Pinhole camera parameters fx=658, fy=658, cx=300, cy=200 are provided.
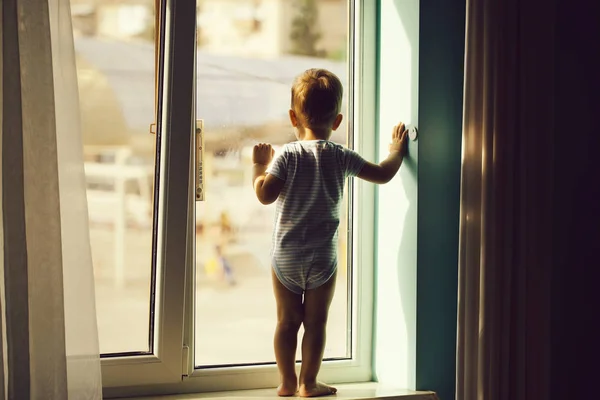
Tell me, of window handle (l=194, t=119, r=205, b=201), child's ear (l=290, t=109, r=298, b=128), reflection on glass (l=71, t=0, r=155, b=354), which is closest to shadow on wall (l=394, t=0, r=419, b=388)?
child's ear (l=290, t=109, r=298, b=128)

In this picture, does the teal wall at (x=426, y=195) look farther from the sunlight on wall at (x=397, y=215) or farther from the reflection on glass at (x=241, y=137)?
the reflection on glass at (x=241, y=137)

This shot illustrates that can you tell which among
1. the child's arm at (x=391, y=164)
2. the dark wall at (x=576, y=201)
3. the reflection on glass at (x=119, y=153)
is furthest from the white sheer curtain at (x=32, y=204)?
the dark wall at (x=576, y=201)

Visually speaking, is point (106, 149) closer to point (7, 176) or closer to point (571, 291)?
point (7, 176)

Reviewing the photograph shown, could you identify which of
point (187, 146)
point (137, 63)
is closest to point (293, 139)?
point (187, 146)

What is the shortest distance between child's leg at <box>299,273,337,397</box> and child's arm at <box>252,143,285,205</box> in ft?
0.98

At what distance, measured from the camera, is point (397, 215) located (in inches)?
78.0

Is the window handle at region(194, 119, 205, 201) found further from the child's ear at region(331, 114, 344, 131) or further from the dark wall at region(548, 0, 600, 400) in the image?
the dark wall at region(548, 0, 600, 400)

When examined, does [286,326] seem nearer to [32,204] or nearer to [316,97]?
[316,97]

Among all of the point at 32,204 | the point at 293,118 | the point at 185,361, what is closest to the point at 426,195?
the point at 293,118

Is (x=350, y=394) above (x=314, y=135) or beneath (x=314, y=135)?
beneath

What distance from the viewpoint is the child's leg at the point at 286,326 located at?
1.86 meters

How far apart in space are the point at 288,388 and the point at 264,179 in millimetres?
605

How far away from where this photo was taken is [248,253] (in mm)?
1987

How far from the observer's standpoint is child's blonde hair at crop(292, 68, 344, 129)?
1830 mm
